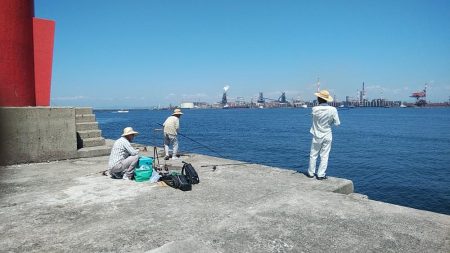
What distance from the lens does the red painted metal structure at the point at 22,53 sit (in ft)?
25.8

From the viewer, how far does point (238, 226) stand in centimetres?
408

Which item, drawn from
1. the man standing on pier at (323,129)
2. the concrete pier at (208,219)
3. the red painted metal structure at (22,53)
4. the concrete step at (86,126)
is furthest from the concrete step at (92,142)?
the man standing on pier at (323,129)

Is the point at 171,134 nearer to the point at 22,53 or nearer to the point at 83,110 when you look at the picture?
the point at 83,110

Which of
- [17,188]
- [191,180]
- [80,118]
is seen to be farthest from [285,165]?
[17,188]

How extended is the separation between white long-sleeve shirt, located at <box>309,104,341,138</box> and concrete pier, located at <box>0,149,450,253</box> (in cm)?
103

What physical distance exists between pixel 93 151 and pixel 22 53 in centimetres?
318

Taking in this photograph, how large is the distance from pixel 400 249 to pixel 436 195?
13.4 metres

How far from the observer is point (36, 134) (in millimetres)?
8164

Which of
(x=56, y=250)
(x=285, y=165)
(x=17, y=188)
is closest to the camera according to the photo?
(x=56, y=250)

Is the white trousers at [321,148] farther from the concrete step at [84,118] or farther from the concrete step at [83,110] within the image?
the concrete step at [83,110]

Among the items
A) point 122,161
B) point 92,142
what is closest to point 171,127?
point 92,142

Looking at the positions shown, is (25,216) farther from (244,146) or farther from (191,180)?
(244,146)

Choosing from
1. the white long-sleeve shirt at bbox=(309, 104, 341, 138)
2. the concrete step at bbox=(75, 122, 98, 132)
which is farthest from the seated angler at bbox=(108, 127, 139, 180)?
the concrete step at bbox=(75, 122, 98, 132)

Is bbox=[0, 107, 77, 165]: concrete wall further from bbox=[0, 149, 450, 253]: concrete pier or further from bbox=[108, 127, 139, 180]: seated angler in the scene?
bbox=[108, 127, 139, 180]: seated angler
